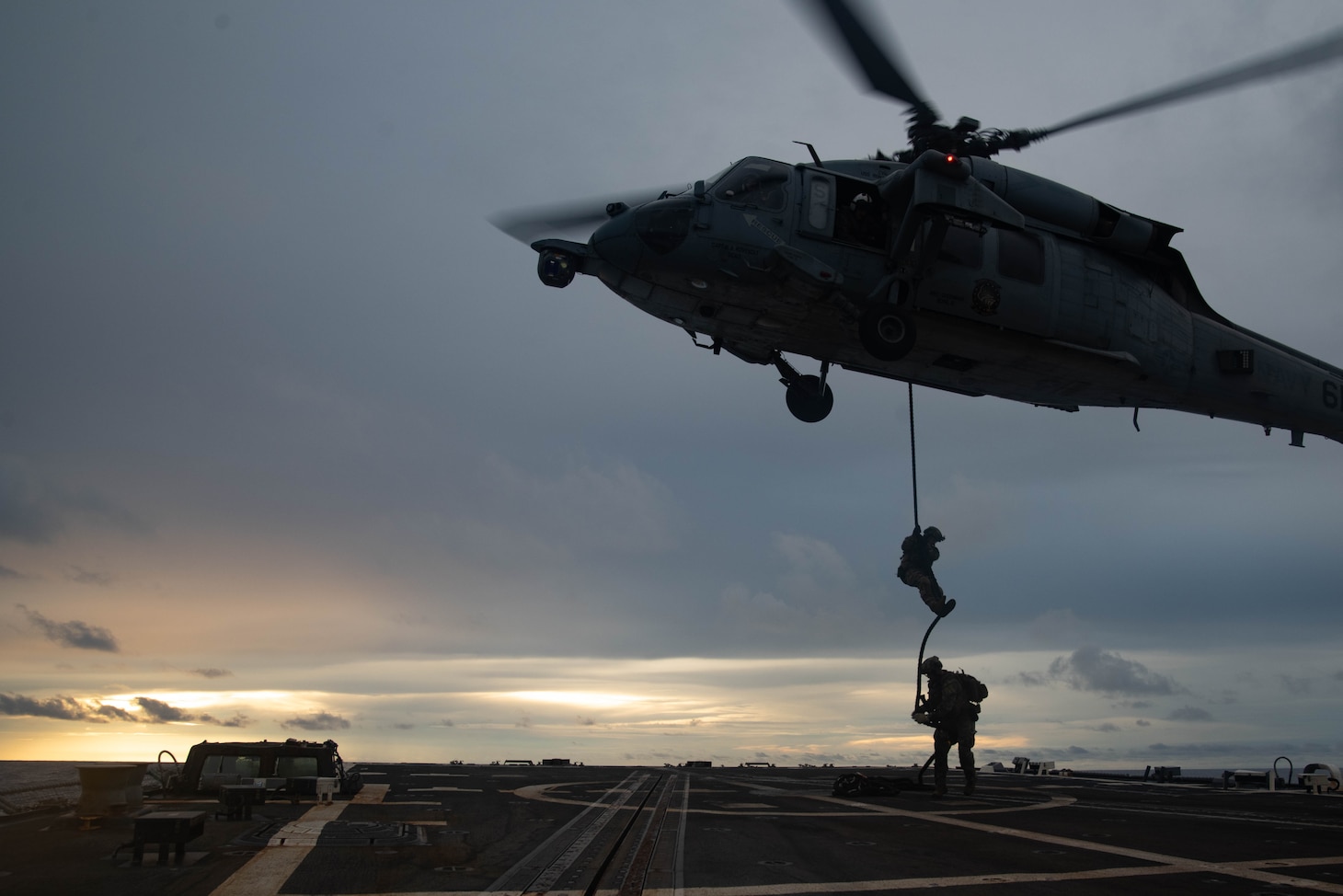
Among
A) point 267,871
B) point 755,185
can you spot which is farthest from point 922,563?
point 267,871

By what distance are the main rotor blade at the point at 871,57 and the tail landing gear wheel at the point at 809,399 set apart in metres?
6.63

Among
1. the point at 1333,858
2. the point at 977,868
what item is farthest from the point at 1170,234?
the point at 977,868

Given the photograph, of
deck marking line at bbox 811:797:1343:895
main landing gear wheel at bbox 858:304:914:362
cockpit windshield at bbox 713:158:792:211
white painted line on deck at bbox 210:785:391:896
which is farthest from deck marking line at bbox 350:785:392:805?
cockpit windshield at bbox 713:158:792:211

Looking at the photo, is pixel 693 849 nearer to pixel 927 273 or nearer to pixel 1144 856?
pixel 1144 856

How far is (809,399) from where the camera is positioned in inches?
931

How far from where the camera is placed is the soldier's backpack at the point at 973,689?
2158cm

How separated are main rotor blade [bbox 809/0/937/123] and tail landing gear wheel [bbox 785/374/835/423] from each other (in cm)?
663

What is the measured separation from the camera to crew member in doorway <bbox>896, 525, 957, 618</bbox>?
2220cm

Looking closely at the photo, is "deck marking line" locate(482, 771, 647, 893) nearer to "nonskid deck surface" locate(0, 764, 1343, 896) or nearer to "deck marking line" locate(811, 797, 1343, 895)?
"nonskid deck surface" locate(0, 764, 1343, 896)

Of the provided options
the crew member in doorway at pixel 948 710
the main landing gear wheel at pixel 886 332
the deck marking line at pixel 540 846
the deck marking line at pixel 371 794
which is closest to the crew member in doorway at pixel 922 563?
the crew member in doorway at pixel 948 710

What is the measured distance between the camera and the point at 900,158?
21.5 meters

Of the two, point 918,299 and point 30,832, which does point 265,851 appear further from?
point 918,299

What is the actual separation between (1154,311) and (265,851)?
21.8m

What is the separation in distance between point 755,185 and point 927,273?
411 cm
